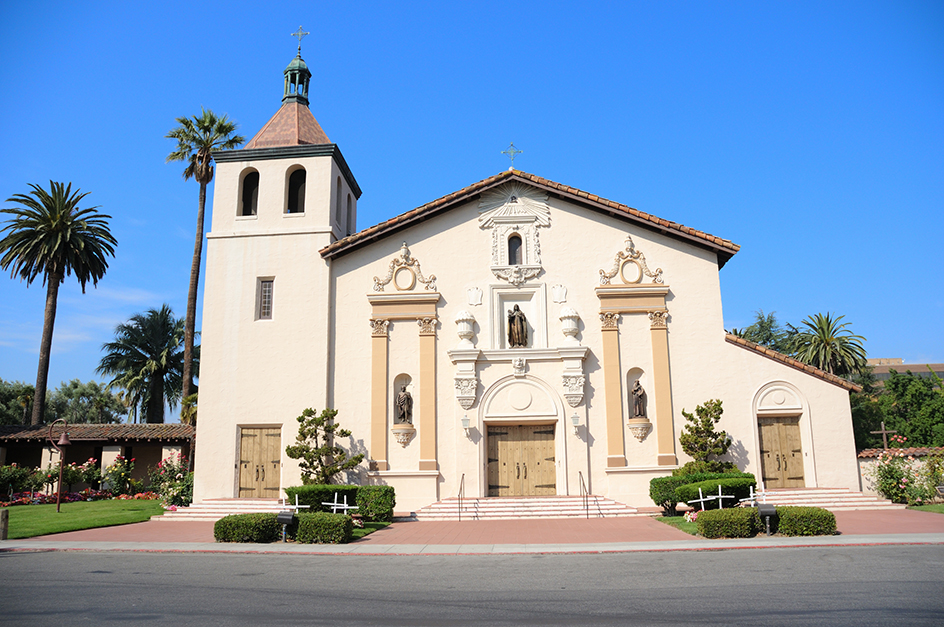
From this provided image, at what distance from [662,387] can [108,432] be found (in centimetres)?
2592

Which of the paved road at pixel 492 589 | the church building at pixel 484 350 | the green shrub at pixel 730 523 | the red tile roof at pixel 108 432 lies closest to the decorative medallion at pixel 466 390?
the church building at pixel 484 350

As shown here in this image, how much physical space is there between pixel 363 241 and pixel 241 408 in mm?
7648

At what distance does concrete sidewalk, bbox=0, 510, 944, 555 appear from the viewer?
14.7 m

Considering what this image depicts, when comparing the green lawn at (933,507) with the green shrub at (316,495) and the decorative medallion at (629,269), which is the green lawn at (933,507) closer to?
the decorative medallion at (629,269)

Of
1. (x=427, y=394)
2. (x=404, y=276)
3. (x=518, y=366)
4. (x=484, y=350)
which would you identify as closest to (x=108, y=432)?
(x=404, y=276)

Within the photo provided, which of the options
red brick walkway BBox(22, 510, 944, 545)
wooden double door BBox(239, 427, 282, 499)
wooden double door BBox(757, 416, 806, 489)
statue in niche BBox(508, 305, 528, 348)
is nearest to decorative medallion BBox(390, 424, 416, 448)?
red brick walkway BBox(22, 510, 944, 545)

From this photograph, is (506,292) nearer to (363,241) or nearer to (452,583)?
(363,241)

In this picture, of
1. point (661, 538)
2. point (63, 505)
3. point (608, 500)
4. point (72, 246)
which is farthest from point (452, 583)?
point (72, 246)

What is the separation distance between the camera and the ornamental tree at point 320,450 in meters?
22.5

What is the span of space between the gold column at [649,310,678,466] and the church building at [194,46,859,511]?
5cm

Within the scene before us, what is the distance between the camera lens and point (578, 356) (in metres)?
24.0

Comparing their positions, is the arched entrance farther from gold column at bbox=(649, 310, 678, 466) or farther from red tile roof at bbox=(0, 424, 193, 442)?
red tile roof at bbox=(0, 424, 193, 442)

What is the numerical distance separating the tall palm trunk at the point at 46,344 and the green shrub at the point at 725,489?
112 ft

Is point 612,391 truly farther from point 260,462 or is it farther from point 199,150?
point 199,150
